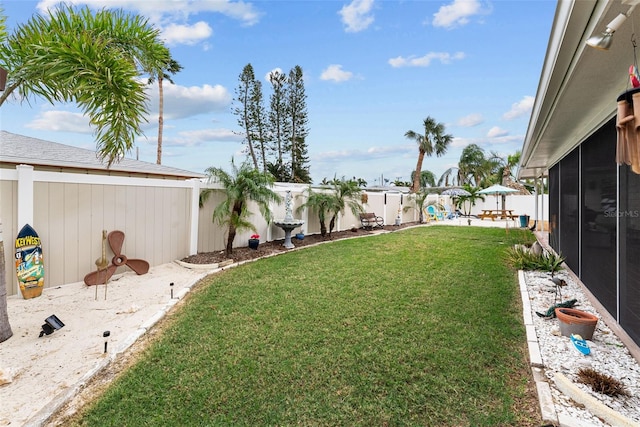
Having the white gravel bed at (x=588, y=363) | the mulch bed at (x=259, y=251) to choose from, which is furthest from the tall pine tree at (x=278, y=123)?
the white gravel bed at (x=588, y=363)

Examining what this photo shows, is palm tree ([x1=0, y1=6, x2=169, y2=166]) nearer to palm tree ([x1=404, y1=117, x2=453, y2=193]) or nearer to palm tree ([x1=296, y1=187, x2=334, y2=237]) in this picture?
palm tree ([x1=296, y1=187, x2=334, y2=237])

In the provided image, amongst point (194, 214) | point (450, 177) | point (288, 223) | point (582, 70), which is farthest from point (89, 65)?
point (450, 177)

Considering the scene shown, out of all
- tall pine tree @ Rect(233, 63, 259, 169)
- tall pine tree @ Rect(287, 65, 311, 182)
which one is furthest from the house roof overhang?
tall pine tree @ Rect(287, 65, 311, 182)

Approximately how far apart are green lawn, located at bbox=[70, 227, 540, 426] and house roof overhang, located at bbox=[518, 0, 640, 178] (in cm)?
251

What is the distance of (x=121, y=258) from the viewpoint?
226 inches

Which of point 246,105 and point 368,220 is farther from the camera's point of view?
point 246,105

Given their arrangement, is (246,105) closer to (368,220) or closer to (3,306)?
(368,220)

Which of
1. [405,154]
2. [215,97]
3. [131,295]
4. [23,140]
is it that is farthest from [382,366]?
[405,154]

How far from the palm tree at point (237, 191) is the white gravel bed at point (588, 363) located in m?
5.47

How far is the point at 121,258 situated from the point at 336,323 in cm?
423

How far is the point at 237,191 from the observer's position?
7.02m

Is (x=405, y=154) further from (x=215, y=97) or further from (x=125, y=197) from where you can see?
(x=125, y=197)

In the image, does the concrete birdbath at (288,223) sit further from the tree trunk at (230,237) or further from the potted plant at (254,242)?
the tree trunk at (230,237)

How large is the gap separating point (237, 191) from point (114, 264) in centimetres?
264
